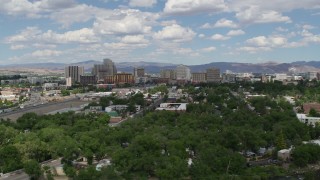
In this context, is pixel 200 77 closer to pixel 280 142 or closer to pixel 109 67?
pixel 109 67

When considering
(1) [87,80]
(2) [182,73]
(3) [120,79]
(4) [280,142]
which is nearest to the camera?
(4) [280,142]

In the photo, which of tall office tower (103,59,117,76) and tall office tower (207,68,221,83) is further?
tall office tower (103,59,117,76)

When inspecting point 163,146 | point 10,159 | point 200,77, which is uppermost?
point 200,77

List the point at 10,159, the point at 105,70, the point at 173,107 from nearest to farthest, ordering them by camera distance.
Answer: the point at 10,159 < the point at 173,107 < the point at 105,70

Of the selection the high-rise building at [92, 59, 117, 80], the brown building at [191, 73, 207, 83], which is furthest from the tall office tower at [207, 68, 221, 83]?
the high-rise building at [92, 59, 117, 80]

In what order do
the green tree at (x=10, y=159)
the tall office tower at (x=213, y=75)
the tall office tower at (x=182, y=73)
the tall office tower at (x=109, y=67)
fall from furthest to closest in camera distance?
the tall office tower at (x=182, y=73)
the tall office tower at (x=109, y=67)
the tall office tower at (x=213, y=75)
the green tree at (x=10, y=159)

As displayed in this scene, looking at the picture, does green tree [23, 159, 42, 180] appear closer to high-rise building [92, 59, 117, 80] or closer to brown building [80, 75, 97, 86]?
brown building [80, 75, 97, 86]

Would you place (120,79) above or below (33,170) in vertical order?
above

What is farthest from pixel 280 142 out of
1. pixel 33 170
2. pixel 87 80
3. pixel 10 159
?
pixel 87 80

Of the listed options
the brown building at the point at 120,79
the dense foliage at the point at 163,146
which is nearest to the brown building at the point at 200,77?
the brown building at the point at 120,79

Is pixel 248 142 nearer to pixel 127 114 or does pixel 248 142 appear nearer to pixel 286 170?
pixel 286 170

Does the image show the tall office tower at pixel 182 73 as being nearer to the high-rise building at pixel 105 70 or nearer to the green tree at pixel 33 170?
the high-rise building at pixel 105 70

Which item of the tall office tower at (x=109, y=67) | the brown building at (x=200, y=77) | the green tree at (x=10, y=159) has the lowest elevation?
the green tree at (x=10, y=159)
